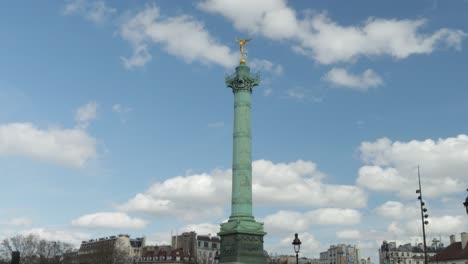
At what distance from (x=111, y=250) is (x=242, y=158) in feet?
290

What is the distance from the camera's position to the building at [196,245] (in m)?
134

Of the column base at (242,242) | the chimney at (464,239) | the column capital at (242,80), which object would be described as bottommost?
the column base at (242,242)

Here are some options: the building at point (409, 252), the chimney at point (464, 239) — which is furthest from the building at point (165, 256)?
the chimney at point (464, 239)

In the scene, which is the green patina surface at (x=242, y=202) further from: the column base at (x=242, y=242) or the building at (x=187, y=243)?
the building at (x=187, y=243)

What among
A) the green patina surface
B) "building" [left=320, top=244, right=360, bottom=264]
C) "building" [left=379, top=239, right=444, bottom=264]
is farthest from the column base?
"building" [left=320, top=244, right=360, bottom=264]

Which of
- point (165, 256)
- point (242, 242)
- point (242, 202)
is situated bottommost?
point (242, 242)

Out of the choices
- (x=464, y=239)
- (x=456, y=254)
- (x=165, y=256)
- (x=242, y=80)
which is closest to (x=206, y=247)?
(x=165, y=256)

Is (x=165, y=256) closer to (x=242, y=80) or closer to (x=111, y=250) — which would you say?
(x=111, y=250)

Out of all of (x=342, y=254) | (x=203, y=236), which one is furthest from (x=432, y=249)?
(x=203, y=236)

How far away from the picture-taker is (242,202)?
39438mm

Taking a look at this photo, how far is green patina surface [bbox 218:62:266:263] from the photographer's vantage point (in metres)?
38.2

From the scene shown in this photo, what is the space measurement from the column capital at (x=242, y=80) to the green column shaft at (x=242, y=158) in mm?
422

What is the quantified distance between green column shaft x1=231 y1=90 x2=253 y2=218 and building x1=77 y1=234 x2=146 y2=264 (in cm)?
8530

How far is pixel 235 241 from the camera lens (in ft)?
125
